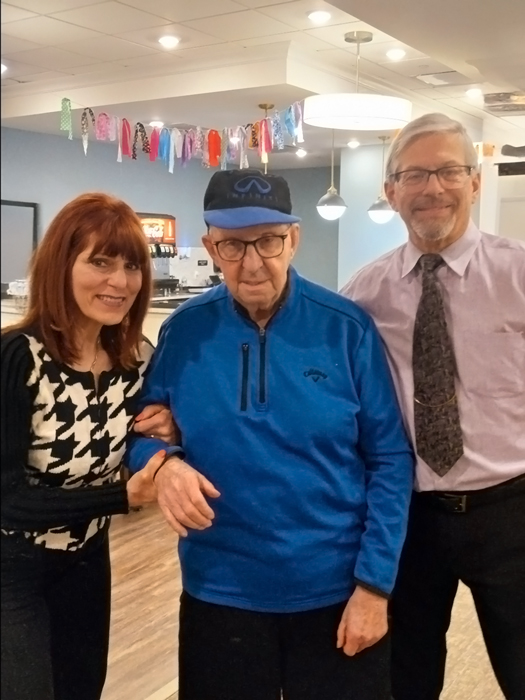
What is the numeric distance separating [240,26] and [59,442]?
403 cm

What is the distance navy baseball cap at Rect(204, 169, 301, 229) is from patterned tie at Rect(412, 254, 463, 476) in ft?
1.22

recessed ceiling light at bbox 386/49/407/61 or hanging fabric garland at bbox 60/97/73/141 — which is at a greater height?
recessed ceiling light at bbox 386/49/407/61

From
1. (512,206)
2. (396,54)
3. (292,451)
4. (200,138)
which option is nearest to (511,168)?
(512,206)

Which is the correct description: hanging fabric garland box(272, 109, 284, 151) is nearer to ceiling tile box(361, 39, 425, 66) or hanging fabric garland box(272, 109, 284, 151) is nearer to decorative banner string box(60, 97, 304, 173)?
decorative banner string box(60, 97, 304, 173)

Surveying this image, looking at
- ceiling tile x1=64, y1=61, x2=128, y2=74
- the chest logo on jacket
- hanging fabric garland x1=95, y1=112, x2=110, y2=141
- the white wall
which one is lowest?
the chest logo on jacket

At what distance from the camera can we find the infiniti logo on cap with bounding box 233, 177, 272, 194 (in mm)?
1359

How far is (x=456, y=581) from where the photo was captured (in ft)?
5.37

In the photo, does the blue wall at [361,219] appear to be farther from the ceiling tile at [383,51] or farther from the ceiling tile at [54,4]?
the ceiling tile at [54,4]

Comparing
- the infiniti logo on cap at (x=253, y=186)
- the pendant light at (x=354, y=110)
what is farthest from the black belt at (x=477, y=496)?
the pendant light at (x=354, y=110)

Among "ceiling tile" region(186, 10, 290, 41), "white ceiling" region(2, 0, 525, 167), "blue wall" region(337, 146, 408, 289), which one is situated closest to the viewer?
"white ceiling" region(2, 0, 525, 167)

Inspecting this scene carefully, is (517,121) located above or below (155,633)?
above

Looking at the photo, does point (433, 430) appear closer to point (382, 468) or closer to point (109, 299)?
point (382, 468)

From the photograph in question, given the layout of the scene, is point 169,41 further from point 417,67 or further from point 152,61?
point 417,67

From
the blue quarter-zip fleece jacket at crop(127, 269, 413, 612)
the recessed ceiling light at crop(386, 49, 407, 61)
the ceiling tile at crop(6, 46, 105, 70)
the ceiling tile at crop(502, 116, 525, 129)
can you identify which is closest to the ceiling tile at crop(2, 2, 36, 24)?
the blue quarter-zip fleece jacket at crop(127, 269, 413, 612)
